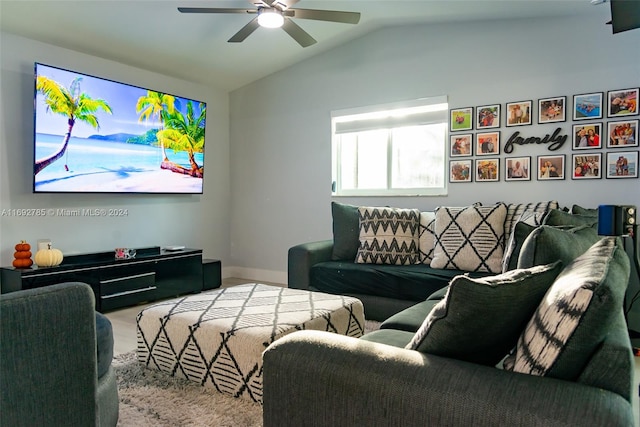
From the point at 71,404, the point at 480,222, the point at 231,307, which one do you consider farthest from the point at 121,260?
the point at 480,222

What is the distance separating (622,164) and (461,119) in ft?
4.36

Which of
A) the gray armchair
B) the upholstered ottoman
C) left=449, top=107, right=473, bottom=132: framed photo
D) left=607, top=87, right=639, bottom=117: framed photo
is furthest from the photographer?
left=449, top=107, right=473, bottom=132: framed photo

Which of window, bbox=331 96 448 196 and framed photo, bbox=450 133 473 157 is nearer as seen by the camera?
framed photo, bbox=450 133 473 157

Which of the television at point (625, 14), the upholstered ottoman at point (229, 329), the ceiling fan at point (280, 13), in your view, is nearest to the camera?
the upholstered ottoman at point (229, 329)

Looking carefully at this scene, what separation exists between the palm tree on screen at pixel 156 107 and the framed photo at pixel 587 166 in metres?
3.84

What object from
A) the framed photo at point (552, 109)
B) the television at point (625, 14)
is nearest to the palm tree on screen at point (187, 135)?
the framed photo at point (552, 109)

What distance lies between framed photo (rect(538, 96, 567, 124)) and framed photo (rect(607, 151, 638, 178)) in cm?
48

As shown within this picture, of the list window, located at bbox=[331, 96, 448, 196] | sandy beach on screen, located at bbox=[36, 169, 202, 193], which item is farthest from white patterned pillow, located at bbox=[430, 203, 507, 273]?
sandy beach on screen, located at bbox=[36, 169, 202, 193]

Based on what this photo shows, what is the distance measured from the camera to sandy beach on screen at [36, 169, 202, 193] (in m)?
3.66

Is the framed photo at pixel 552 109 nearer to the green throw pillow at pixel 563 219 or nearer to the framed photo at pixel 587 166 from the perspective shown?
the framed photo at pixel 587 166

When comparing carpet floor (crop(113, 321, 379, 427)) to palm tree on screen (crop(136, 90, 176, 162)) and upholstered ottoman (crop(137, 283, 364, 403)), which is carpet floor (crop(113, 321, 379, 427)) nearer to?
upholstered ottoman (crop(137, 283, 364, 403))

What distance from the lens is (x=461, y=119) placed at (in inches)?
157

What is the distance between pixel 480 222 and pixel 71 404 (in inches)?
112

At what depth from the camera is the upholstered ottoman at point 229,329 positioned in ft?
6.49
